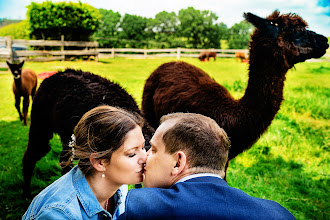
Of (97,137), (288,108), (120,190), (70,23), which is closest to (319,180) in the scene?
(288,108)

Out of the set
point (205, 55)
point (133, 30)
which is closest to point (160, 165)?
point (205, 55)

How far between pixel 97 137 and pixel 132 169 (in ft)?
1.07

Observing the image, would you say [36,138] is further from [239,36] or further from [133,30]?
[239,36]

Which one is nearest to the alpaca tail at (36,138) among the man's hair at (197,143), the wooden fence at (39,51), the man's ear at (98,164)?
the man's ear at (98,164)

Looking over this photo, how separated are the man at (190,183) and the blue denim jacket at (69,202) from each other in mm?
435

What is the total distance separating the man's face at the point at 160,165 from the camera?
1.51 metres

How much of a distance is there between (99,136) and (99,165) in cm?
20

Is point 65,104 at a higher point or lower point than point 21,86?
higher

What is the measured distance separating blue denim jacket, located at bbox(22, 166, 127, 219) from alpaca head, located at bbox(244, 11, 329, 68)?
3.10 m

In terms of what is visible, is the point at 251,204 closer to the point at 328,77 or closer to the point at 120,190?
the point at 120,190

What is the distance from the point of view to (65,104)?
299cm

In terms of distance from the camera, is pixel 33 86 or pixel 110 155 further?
pixel 33 86

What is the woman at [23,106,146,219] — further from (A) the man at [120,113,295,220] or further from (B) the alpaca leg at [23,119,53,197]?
(B) the alpaca leg at [23,119,53,197]

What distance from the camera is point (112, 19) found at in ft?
113
